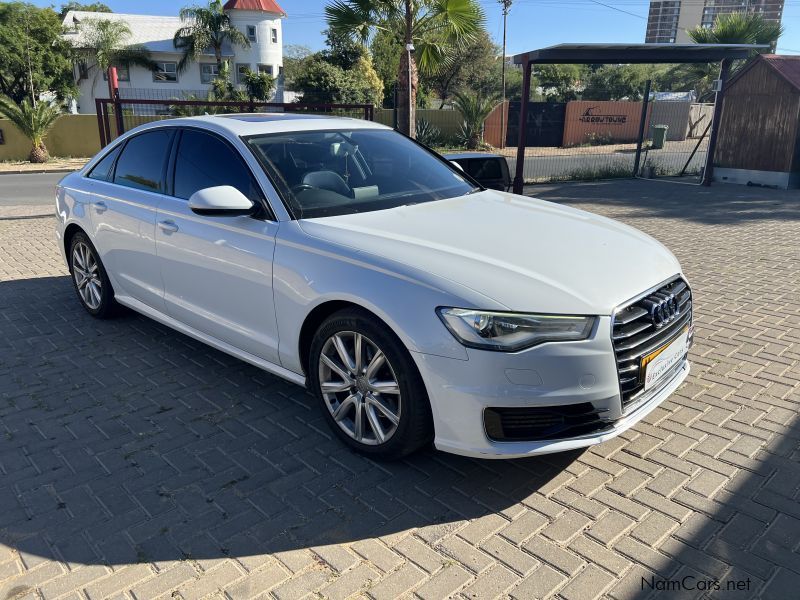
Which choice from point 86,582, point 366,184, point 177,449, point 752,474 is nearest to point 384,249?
point 366,184

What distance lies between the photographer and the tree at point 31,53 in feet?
122

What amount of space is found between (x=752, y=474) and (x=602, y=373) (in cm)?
108

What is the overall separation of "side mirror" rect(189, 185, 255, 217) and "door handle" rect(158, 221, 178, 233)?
2.23ft

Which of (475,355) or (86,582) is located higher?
(475,355)

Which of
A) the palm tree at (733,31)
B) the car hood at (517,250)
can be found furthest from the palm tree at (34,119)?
the car hood at (517,250)

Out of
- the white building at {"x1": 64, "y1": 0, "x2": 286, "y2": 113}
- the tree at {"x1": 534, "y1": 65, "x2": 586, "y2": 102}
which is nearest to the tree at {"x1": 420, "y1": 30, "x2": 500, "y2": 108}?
the tree at {"x1": 534, "y1": 65, "x2": 586, "y2": 102}

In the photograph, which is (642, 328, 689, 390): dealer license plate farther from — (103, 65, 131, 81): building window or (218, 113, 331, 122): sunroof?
(103, 65, 131, 81): building window

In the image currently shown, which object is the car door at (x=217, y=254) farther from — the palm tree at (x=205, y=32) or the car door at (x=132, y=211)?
the palm tree at (x=205, y=32)

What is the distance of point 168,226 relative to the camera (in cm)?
416

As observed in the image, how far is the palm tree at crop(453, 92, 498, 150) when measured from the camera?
27.2 m

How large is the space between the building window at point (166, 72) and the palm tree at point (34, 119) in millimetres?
23888

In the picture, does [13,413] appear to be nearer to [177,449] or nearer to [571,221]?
[177,449]

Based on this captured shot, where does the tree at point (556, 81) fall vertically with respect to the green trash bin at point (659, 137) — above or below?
above

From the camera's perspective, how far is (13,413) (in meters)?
3.80
